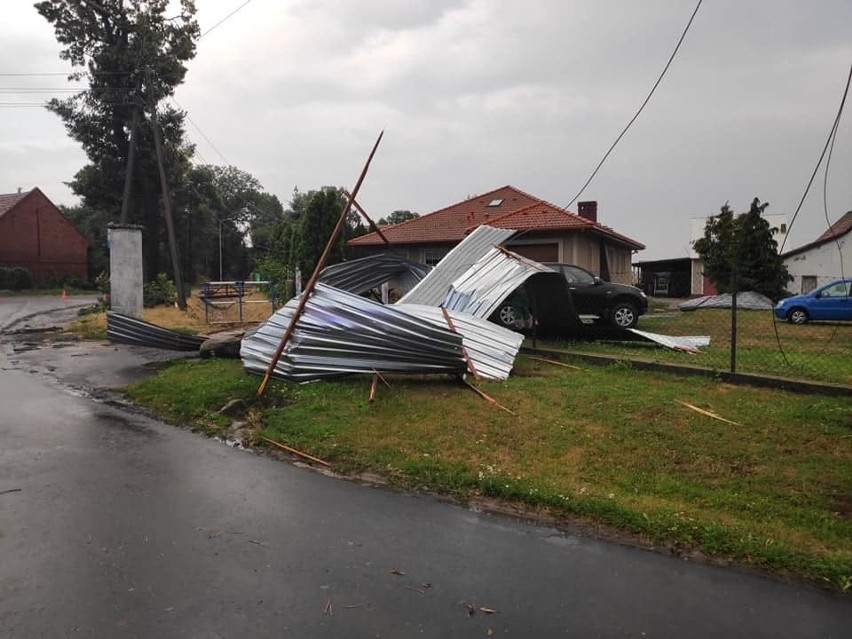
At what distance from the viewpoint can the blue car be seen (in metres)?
17.2

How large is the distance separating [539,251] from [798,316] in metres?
8.35

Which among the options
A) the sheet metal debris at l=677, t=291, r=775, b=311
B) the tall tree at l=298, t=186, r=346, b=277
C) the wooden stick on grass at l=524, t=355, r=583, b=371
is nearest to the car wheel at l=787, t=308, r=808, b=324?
the sheet metal debris at l=677, t=291, r=775, b=311

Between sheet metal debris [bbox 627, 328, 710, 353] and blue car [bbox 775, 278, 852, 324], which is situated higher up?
blue car [bbox 775, 278, 852, 324]

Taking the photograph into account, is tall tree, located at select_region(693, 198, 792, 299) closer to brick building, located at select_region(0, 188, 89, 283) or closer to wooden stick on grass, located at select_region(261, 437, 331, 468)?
wooden stick on grass, located at select_region(261, 437, 331, 468)

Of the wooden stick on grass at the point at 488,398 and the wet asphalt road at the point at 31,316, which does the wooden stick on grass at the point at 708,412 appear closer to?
the wooden stick on grass at the point at 488,398

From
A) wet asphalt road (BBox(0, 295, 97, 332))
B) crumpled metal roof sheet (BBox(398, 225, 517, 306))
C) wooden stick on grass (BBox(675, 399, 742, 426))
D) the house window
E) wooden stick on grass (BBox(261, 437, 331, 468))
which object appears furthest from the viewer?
the house window

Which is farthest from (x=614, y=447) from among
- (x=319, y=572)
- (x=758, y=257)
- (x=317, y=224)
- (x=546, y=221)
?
(x=758, y=257)

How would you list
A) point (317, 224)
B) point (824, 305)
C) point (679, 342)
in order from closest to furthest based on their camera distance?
1. point (679, 342)
2. point (824, 305)
3. point (317, 224)

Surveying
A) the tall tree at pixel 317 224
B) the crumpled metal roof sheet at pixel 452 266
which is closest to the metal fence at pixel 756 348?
the crumpled metal roof sheet at pixel 452 266

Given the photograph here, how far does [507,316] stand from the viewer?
42.0ft

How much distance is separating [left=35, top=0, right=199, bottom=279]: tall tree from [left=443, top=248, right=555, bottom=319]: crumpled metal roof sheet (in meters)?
20.2

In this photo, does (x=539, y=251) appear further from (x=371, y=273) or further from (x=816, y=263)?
(x=816, y=263)

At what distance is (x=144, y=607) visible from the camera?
308 cm

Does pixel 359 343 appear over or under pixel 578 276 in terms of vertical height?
under
